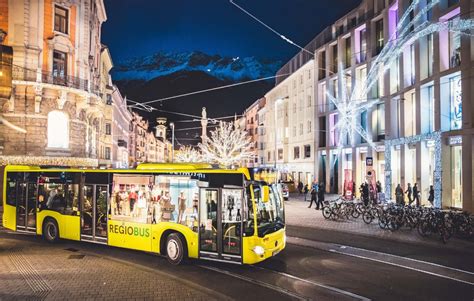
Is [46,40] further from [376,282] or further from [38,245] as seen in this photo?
[376,282]

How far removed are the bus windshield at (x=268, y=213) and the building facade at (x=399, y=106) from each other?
14347 mm

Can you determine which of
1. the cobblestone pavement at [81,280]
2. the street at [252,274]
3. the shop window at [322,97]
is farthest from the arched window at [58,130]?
the shop window at [322,97]

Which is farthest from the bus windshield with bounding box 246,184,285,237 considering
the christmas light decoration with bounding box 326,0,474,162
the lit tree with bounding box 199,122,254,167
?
the lit tree with bounding box 199,122,254,167

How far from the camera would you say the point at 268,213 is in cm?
1107

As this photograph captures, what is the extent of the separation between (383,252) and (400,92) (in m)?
19.3

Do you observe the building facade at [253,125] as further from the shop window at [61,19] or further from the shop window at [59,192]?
the shop window at [59,192]

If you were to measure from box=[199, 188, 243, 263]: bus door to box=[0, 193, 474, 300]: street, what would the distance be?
0.59 meters

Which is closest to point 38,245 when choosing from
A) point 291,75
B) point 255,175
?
point 255,175

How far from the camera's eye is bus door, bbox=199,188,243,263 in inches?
408

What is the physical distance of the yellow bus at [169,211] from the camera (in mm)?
10430

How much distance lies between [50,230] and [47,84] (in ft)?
53.1

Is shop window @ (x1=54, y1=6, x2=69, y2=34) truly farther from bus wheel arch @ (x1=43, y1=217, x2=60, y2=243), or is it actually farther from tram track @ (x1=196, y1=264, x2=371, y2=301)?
tram track @ (x1=196, y1=264, x2=371, y2=301)

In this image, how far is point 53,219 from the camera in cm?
1480

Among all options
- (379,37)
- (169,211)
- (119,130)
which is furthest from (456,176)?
(119,130)
